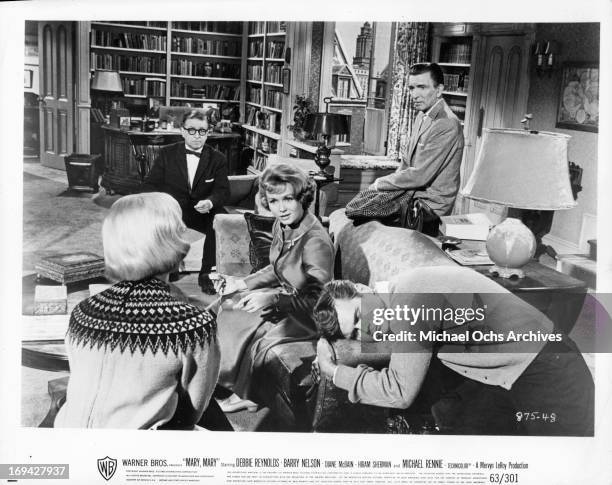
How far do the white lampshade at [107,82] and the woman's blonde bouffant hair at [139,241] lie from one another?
34.7 inches

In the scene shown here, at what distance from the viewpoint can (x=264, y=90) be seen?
3.71m

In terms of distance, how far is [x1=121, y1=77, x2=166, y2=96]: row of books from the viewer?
2.66m

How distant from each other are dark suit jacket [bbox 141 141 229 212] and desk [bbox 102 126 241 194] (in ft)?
0.10

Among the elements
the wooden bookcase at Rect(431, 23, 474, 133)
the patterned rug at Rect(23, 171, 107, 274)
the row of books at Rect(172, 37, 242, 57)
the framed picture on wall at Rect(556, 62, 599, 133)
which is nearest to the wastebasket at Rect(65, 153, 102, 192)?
the patterned rug at Rect(23, 171, 107, 274)

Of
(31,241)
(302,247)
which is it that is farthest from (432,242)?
(31,241)

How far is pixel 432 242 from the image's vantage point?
211 centimetres

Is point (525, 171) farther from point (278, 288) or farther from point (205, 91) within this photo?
point (205, 91)

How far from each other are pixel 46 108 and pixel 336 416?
1.35m

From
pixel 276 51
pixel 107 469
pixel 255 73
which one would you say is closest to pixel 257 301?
pixel 107 469

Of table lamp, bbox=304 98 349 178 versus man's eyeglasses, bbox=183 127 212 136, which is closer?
man's eyeglasses, bbox=183 127 212 136

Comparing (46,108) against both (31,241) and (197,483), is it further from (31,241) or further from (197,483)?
(197,483)

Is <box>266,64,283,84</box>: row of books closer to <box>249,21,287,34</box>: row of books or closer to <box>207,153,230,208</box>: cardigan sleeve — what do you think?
<box>249,21,287,34</box>: row of books

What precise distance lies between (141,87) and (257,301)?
53.6 inches

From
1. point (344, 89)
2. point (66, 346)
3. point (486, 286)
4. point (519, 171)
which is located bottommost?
point (66, 346)
